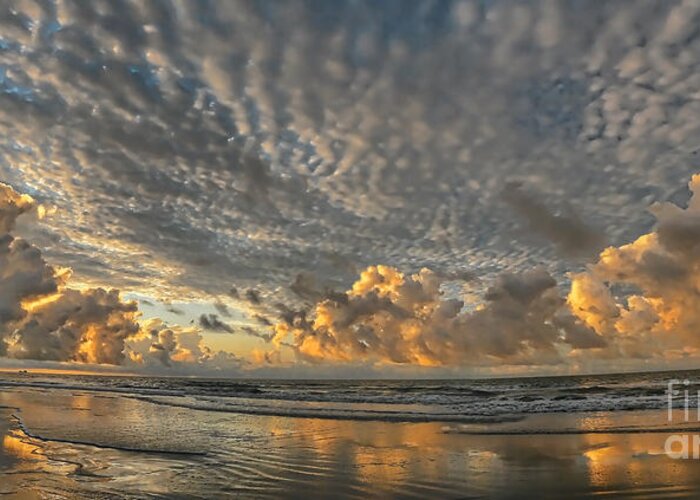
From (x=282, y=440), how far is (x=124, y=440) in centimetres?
551

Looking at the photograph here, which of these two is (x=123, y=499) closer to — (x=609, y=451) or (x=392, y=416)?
(x=609, y=451)

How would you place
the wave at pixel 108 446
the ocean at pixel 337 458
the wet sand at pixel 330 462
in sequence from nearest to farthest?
the wet sand at pixel 330 462 < the ocean at pixel 337 458 < the wave at pixel 108 446

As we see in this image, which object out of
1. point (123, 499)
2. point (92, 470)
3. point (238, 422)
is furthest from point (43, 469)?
point (238, 422)

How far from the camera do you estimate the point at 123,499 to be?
9695 millimetres

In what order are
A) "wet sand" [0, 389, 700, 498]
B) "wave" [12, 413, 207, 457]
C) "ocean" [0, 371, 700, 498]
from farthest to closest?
"wave" [12, 413, 207, 457]
"ocean" [0, 371, 700, 498]
"wet sand" [0, 389, 700, 498]

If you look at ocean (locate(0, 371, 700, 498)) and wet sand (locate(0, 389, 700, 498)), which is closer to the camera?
wet sand (locate(0, 389, 700, 498))

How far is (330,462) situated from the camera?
14156 mm

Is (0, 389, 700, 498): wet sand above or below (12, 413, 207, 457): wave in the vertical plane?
above

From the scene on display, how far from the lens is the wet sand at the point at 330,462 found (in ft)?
35.1

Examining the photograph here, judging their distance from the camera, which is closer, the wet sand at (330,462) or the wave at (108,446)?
the wet sand at (330,462)

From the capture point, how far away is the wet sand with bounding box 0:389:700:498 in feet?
35.1

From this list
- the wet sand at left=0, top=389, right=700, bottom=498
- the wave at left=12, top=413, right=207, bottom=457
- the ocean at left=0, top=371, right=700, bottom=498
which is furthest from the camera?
the wave at left=12, top=413, right=207, bottom=457

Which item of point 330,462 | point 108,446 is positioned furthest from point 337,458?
point 108,446

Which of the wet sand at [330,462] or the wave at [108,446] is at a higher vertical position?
the wet sand at [330,462]
